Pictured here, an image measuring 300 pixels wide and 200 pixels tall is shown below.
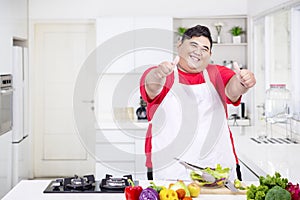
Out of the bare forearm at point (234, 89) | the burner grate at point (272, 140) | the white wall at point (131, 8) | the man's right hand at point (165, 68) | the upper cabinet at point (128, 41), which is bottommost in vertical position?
the burner grate at point (272, 140)

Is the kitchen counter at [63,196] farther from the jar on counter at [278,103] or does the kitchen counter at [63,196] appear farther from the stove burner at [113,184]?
the jar on counter at [278,103]

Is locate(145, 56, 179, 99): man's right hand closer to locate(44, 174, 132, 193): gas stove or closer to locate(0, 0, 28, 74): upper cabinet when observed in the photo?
locate(44, 174, 132, 193): gas stove

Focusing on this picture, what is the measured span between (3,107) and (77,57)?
1599mm

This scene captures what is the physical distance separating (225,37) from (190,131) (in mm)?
3157

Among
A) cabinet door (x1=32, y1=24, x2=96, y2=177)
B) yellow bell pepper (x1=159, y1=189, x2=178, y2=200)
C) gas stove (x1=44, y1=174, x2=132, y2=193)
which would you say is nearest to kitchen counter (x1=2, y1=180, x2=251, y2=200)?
gas stove (x1=44, y1=174, x2=132, y2=193)

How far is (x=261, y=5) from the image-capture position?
493cm

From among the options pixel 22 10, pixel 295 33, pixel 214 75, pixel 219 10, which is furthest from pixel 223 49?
pixel 214 75

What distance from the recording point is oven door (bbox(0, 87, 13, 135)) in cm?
464

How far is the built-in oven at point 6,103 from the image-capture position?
4.63 metres

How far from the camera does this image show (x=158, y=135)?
9.09ft

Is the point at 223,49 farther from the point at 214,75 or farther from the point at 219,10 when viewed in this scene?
the point at 214,75

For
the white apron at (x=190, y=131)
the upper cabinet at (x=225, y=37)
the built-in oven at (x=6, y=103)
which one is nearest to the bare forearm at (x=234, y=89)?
the white apron at (x=190, y=131)

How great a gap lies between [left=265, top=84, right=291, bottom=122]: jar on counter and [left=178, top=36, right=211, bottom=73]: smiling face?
182 centimetres

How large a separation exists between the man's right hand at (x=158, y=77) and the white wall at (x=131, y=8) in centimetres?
316
